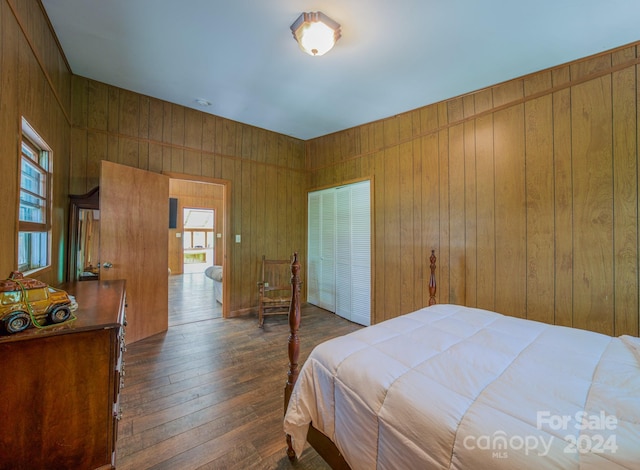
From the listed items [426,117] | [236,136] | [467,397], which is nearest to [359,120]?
[426,117]

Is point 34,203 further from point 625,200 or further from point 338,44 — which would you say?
point 625,200

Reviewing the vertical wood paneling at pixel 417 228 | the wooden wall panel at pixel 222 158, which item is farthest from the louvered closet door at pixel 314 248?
the vertical wood paneling at pixel 417 228

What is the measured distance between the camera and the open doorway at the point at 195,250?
4.25m

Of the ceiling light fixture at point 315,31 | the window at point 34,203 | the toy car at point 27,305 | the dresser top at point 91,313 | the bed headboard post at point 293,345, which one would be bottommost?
the bed headboard post at point 293,345

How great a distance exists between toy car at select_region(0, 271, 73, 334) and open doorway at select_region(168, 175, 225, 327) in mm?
2657

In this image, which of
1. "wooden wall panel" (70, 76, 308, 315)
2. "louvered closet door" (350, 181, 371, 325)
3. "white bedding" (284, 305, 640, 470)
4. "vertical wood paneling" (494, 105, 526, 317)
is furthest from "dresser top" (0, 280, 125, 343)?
"vertical wood paneling" (494, 105, 526, 317)

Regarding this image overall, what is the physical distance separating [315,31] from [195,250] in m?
8.56

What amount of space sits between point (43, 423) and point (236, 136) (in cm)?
371

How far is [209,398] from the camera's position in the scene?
2.01 meters

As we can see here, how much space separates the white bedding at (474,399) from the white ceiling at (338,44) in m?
2.13

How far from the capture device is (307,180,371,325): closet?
12.3 ft

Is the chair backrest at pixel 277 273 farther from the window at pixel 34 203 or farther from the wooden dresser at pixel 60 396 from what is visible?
the wooden dresser at pixel 60 396

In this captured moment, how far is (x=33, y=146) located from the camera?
198 cm

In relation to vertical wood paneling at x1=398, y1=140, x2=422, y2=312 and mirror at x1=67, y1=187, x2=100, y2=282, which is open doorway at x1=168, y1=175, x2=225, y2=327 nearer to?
mirror at x1=67, y1=187, x2=100, y2=282
